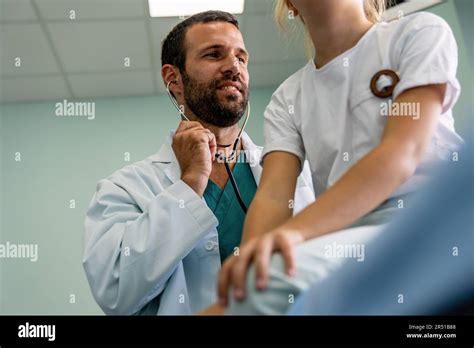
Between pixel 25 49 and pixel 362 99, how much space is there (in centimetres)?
74

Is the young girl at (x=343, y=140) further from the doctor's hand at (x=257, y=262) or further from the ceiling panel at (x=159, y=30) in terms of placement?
the ceiling panel at (x=159, y=30)

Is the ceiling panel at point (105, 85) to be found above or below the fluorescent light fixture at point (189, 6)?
below

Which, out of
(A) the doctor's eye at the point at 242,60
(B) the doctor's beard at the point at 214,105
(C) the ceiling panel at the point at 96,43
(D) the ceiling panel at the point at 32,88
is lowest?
(B) the doctor's beard at the point at 214,105

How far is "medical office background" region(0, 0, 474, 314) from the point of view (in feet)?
3.28

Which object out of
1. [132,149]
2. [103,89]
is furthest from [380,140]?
[132,149]

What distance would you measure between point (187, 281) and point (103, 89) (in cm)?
38

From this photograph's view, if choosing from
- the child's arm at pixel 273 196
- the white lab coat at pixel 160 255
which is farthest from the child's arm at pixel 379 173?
the white lab coat at pixel 160 255

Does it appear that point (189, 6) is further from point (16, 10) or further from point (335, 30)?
point (335, 30)

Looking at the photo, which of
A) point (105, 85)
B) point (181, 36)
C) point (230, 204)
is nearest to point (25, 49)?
point (105, 85)

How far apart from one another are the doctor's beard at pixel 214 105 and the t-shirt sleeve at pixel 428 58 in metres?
0.47

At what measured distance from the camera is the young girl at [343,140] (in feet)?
1.73

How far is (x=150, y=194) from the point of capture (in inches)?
39.9

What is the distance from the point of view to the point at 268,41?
1.12 metres
